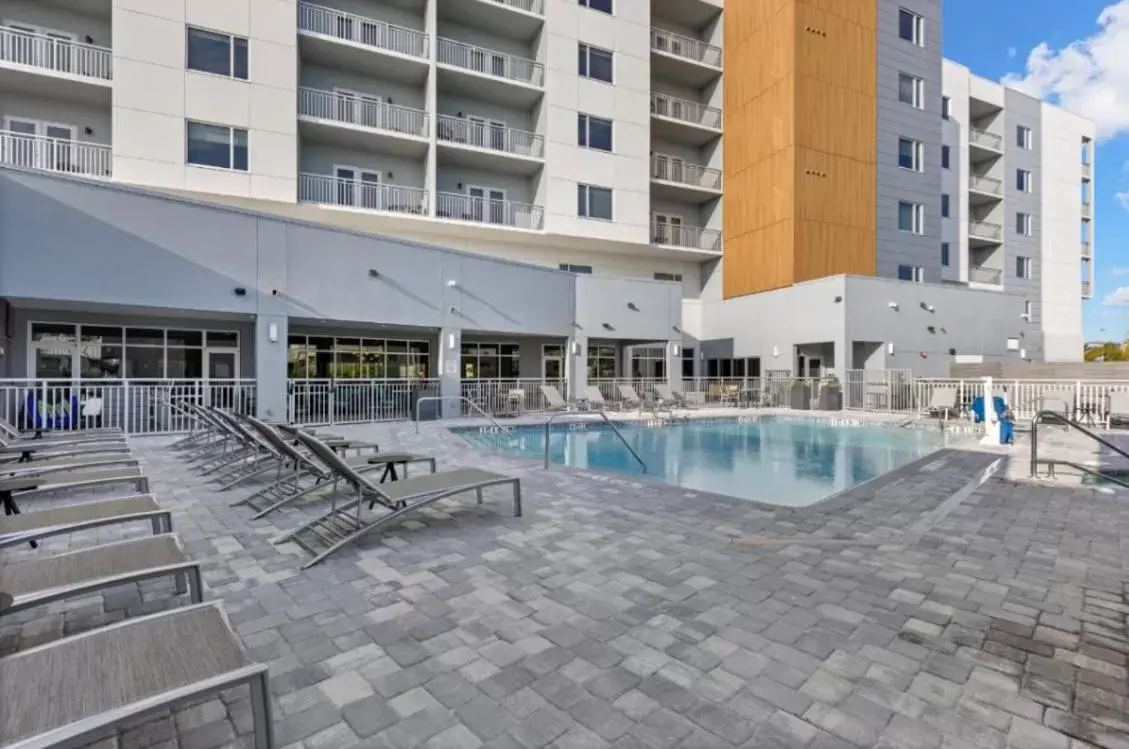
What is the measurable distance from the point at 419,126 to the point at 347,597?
20.4 meters

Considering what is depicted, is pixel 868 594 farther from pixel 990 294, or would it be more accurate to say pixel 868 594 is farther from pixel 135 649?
pixel 990 294

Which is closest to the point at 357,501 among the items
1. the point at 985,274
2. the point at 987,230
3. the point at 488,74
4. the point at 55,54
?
A: the point at 55,54

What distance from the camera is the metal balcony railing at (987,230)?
3222cm

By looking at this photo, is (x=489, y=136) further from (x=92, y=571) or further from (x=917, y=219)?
(x=92, y=571)

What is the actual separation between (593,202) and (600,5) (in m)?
8.05

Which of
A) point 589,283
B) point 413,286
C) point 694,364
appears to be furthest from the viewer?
point 694,364

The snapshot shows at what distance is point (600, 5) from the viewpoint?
2303cm

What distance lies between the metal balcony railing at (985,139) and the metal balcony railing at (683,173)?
55.5ft

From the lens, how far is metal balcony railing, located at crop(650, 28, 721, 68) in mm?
25223

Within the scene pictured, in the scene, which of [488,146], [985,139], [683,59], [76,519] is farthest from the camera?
[985,139]

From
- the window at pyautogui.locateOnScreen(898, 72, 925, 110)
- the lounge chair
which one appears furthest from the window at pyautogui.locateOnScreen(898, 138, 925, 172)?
the lounge chair

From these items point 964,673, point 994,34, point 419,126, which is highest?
point 994,34

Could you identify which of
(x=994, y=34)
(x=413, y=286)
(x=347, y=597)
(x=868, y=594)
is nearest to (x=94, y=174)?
(x=413, y=286)

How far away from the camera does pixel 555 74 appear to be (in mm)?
21953
